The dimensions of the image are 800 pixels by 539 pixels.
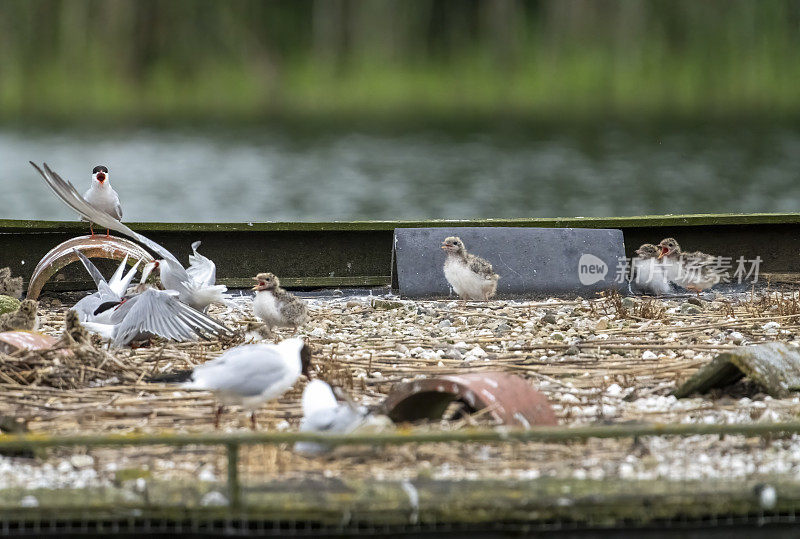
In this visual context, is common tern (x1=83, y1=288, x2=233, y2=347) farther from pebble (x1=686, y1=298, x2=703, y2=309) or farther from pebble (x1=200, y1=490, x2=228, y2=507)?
pebble (x1=686, y1=298, x2=703, y2=309)

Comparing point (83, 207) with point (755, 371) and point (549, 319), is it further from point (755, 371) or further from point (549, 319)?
point (755, 371)

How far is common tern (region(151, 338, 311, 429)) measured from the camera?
3.66 m

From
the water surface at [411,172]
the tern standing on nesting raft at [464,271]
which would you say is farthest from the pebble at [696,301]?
the water surface at [411,172]

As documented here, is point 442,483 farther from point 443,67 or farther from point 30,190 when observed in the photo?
point 443,67

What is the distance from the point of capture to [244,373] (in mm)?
3670

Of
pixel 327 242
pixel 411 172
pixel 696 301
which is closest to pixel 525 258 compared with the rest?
pixel 696 301

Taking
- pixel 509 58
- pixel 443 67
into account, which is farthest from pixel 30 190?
pixel 509 58

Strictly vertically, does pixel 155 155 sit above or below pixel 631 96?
below

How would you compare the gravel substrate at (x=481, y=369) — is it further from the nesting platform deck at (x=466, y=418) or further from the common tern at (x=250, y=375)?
the common tern at (x=250, y=375)

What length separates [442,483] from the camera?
3059 mm

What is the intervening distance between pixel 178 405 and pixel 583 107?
77.7 feet

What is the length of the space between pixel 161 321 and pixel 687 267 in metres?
2.95

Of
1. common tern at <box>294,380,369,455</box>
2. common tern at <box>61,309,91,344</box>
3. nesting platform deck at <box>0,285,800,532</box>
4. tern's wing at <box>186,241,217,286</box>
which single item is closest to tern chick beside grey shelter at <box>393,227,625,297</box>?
nesting platform deck at <box>0,285,800,532</box>

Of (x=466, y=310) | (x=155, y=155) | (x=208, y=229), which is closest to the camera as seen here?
(x=466, y=310)
